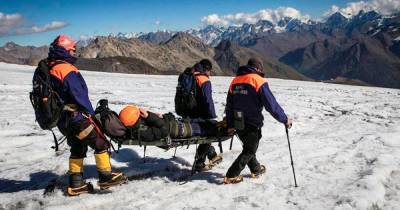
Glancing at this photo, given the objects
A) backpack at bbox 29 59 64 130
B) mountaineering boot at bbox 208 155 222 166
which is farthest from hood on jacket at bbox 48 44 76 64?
mountaineering boot at bbox 208 155 222 166

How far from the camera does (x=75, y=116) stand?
7.85 meters

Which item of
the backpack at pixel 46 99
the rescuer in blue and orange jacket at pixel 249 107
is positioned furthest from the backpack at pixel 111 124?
the rescuer in blue and orange jacket at pixel 249 107

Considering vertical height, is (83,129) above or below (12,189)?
above

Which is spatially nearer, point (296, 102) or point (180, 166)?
point (180, 166)

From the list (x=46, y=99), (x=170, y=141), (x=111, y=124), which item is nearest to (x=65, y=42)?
(x=46, y=99)

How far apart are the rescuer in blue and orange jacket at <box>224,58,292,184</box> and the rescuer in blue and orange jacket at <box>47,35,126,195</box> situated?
9.11 ft

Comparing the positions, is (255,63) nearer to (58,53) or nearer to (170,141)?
(170,141)

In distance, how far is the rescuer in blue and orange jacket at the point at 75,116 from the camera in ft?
25.1

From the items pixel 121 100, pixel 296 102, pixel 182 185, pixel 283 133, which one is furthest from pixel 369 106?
pixel 182 185

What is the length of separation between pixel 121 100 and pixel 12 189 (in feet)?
39.0

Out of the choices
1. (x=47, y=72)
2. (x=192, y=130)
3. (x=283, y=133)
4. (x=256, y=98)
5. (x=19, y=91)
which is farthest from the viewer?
(x=19, y=91)

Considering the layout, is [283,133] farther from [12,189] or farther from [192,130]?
[12,189]

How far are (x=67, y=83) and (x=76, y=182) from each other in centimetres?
211

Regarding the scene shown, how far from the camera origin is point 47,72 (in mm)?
7684
